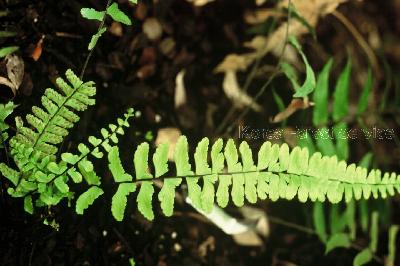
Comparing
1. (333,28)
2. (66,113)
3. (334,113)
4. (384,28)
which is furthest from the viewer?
(384,28)

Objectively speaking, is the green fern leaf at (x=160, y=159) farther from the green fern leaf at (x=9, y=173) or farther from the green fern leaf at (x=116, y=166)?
the green fern leaf at (x=9, y=173)

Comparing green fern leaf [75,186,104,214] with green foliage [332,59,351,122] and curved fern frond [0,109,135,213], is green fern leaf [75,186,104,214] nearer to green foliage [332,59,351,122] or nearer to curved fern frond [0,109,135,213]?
curved fern frond [0,109,135,213]

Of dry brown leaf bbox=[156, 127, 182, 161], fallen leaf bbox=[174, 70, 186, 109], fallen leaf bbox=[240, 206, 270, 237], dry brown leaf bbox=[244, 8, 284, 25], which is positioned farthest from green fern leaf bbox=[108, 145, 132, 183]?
dry brown leaf bbox=[244, 8, 284, 25]

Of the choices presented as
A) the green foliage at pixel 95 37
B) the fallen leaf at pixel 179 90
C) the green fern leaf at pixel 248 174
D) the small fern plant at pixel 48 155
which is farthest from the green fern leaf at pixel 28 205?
the fallen leaf at pixel 179 90

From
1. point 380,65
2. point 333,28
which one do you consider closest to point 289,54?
point 333,28

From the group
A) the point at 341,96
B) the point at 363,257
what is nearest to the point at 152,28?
the point at 341,96

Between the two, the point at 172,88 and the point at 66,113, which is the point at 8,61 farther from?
the point at 172,88

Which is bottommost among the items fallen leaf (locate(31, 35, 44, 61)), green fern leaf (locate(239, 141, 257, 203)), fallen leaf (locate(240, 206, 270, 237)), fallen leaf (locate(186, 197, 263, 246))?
fallen leaf (locate(240, 206, 270, 237))

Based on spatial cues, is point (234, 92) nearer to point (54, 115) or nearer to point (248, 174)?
point (248, 174)
